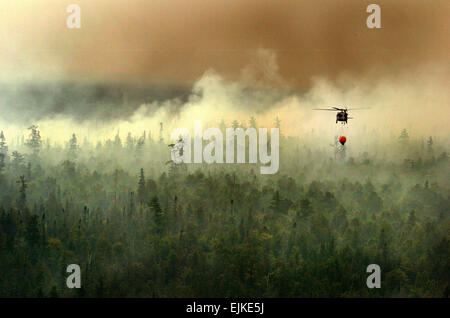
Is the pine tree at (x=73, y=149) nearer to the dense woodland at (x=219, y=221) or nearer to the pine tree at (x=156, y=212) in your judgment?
the dense woodland at (x=219, y=221)

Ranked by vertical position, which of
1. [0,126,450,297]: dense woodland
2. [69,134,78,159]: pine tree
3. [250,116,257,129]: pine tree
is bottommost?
[0,126,450,297]: dense woodland

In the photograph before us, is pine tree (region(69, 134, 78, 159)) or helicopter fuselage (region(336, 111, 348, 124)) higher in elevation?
helicopter fuselage (region(336, 111, 348, 124))

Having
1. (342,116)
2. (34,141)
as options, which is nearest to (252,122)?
(342,116)

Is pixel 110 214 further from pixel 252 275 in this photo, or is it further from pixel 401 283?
pixel 401 283

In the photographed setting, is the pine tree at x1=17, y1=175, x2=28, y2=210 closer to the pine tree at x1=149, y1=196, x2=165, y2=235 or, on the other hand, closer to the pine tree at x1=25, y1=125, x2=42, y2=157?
the pine tree at x1=25, y1=125, x2=42, y2=157

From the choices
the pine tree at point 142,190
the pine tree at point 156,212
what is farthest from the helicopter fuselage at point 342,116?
the pine tree at point 142,190

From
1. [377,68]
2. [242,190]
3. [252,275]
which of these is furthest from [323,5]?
[252,275]

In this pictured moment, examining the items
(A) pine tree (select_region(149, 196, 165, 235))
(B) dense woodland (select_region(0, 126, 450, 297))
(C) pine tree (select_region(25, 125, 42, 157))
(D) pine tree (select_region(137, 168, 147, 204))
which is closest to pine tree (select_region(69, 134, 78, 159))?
(B) dense woodland (select_region(0, 126, 450, 297))

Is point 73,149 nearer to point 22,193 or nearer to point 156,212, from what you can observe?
point 22,193

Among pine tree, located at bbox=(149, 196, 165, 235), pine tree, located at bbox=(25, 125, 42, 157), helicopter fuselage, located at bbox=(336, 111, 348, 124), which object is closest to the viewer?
helicopter fuselage, located at bbox=(336, 111, 348, 124)
